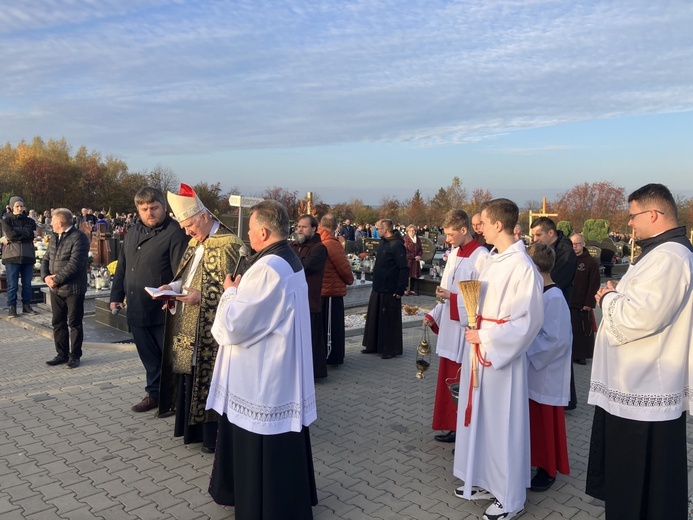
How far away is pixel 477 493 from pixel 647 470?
114 cm

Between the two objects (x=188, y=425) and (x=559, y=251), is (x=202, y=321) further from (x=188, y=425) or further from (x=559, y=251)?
(x=559, y=251)

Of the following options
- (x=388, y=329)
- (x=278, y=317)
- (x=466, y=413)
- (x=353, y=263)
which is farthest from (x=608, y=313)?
(x=353, y=263)

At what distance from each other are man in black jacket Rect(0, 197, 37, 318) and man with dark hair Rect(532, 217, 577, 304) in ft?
27.4

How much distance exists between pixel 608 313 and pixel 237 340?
7.11 ft

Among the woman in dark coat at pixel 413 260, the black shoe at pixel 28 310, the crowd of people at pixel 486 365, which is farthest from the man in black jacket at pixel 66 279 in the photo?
the woman in dark coat at pixel 413 260

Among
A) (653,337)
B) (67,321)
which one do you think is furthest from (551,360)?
(67,321)

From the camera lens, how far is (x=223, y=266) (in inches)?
179

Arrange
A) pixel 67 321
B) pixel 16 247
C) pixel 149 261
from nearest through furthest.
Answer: pixel 149 261
pixel 67 321
pixel 16 247

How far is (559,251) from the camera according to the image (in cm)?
703

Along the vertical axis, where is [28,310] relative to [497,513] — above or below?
below

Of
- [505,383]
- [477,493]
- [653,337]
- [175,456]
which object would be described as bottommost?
[175,456]

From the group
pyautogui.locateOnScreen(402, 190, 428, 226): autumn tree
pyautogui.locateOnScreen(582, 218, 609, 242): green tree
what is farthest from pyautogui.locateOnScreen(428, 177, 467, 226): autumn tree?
pyautogui.locateOnScreen(582, 218, 609, 242): green tree

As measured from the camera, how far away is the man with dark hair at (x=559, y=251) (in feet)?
21.5

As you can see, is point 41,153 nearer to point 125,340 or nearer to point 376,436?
point 125,340
